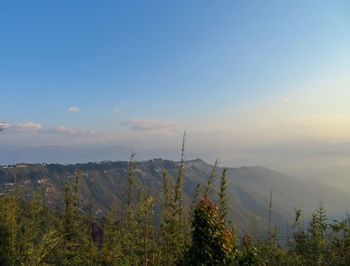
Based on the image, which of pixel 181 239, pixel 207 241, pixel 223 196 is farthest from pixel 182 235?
pixel 207 241

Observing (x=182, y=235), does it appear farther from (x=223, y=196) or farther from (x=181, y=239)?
(x=223, y=196)

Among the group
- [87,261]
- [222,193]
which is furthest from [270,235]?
[87,261]

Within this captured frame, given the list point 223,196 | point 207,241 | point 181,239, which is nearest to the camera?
point 207,241

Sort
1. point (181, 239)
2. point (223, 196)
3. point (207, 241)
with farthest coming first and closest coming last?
point (223, 196) < point (181, 239) < point (207, 241)

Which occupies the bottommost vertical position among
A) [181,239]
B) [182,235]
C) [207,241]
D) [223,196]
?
[181,239]

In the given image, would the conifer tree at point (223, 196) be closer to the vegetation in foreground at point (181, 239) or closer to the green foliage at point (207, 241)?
the vegetation in foreground at point (181, 239)

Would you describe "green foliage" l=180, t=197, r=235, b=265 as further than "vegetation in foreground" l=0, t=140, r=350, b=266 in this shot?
No

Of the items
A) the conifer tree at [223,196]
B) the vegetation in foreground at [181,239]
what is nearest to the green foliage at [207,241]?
the vegetation in foreground at [181,239]

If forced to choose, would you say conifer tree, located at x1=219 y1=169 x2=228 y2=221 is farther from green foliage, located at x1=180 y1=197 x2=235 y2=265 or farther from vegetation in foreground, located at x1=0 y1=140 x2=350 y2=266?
green foliage, located at x1=180 y1=197 x2=235 y2=265

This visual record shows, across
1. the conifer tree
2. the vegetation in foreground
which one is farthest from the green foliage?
the conifer tree

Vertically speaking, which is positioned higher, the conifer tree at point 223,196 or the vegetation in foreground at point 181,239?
the conifer tree at point 223,196

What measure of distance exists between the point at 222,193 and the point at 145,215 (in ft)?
12.2

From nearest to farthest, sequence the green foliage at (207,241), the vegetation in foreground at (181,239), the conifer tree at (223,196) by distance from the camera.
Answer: the green foliage at (207,241) < the vegetation in foreground at (181,239) < the conifer tree at (223,196)

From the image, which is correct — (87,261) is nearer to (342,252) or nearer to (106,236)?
(106,236)
